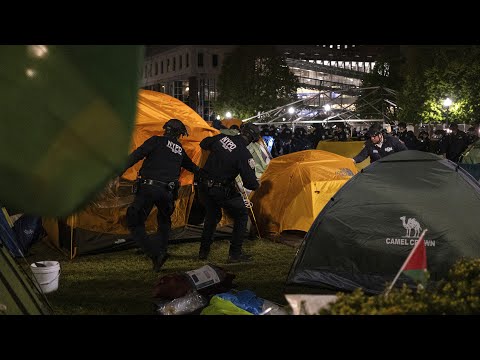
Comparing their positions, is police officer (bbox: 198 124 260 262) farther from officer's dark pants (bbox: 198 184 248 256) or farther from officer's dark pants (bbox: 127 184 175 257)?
officer's dark pants (bbox: 127 184 175 257)

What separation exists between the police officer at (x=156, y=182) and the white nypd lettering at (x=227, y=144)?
1.91ft

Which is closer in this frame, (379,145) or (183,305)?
(183,305)

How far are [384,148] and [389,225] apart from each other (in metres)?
3.70

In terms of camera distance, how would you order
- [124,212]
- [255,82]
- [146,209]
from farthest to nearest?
1. [255,82]
2. [124,212]
3. [146,209]

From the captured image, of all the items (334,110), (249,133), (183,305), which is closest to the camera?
(183,305)

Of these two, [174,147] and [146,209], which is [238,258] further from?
[174,147]

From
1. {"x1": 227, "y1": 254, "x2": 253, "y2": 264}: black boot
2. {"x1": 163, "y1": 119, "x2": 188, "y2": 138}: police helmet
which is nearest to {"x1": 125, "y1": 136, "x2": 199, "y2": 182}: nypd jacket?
{"x1": 163, "y1": 119, "x2": 188, "y2": 138}: police helmet

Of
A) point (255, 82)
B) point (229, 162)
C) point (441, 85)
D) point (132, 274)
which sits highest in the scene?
point (255, 82)

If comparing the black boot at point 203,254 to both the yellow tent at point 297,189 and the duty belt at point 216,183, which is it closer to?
the duty belt at point 216,183

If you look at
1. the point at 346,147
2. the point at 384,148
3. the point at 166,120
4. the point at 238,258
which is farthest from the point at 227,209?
the point at 346,147

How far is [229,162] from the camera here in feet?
23.2

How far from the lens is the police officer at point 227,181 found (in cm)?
707

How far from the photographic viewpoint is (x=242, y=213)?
23.9ft
